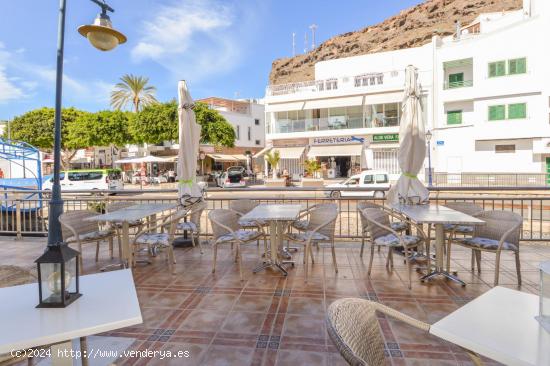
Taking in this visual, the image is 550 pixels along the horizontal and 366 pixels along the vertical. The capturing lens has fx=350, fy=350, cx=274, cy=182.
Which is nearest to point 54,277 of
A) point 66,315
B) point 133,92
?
point 66,315

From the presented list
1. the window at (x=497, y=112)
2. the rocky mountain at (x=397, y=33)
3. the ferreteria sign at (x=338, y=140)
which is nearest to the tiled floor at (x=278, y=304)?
the window at (x=497, y=112)

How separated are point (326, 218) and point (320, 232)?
0.27 m

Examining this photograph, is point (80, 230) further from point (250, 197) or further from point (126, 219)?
point (250, 197)

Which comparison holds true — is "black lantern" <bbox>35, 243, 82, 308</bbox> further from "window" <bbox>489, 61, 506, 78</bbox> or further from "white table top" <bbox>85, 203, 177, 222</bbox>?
"window" <bbox>489, 61, 506, 78</bbox>

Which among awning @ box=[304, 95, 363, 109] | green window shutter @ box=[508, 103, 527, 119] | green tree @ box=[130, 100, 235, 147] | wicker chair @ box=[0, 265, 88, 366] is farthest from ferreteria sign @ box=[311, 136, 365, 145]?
wicker chair @ box=[0, 265, 88, 366]

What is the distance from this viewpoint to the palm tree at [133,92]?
3891cm

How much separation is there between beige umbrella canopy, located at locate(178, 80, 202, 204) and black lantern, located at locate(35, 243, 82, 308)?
4.47 m

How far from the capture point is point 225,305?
12.3 feet

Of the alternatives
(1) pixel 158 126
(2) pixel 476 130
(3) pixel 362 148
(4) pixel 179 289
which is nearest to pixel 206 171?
(1) pixel 158 126

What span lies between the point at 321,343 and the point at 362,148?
1014 inches

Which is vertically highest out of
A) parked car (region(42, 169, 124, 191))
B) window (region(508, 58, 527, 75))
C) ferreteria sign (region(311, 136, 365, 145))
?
window (region(508, 58, 527, 75))

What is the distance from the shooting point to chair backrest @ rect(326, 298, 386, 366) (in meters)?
1.43

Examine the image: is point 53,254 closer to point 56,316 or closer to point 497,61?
point 56,316

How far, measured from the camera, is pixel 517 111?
888 inches
